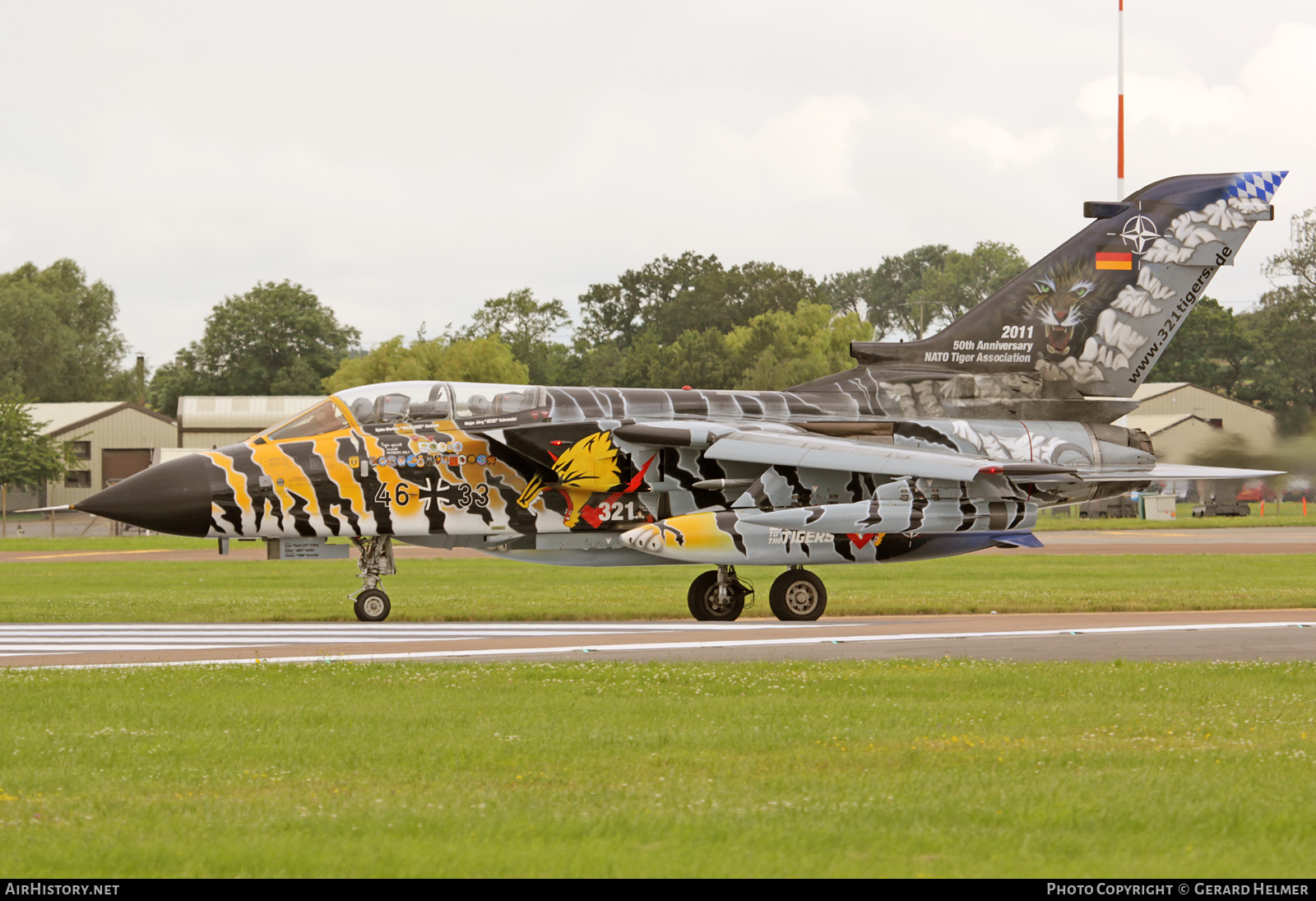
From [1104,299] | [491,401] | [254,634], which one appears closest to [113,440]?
[491,401]

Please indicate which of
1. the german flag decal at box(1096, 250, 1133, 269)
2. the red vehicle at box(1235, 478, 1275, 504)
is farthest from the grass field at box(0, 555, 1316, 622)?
the red vehicle at box(1235, 478, 1275, 504)

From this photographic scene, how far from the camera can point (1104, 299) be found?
20.3m

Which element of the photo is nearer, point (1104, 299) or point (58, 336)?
point (1104, 299)

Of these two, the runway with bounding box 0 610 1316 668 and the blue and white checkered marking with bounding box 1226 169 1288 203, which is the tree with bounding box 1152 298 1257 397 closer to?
the blue and white checkered marking with bounding box 1226 169 1288 203

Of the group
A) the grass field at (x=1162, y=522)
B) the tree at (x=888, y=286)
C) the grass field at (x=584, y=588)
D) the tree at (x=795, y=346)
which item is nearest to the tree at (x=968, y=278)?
the tree at (x=888, y=286)

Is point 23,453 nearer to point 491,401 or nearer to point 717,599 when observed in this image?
point 491,401

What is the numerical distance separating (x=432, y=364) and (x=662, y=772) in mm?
64021

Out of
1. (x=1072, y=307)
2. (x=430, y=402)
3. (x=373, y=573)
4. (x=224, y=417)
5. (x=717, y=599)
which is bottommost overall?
(x=717, y=599)

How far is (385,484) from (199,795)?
10562 millimetres

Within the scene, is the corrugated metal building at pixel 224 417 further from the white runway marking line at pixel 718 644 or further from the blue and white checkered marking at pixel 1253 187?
the white runway marking line at pixel 718 644

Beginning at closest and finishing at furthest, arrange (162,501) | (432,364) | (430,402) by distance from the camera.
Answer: (162,501) < (430,402) < (432,364)

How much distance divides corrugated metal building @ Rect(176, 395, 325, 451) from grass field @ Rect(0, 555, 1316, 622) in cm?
2979

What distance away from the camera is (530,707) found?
991cm
